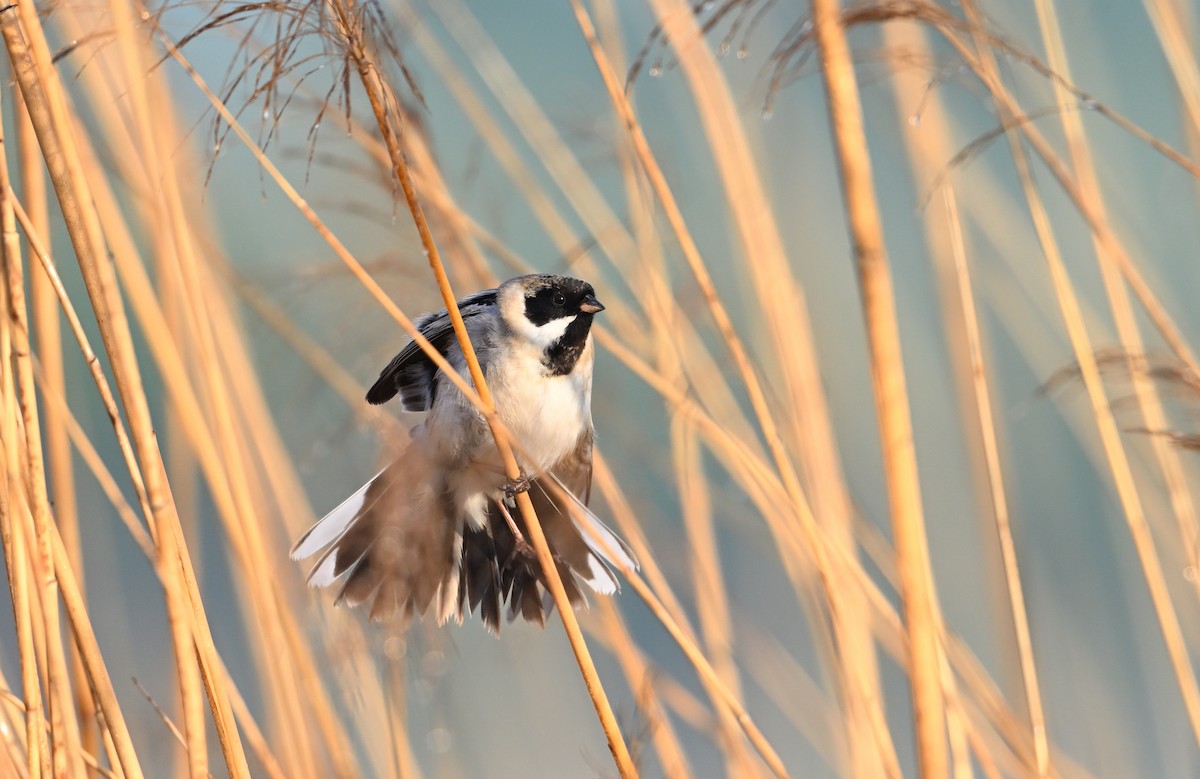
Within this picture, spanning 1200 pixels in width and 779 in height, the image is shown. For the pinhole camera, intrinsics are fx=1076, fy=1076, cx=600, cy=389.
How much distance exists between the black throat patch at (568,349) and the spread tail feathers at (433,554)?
27 centimetres

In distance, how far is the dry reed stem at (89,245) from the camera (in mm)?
1217

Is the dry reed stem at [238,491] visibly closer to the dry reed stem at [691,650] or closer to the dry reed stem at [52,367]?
the dry reed stem at [52,367]

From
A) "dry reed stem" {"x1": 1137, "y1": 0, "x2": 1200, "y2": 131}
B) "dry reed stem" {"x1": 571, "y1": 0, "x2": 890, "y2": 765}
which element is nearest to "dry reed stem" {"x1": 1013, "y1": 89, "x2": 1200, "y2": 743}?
"dry reed stem" {"x1": 1137, "y1": 0, "x2": 1200, "y2": 131}

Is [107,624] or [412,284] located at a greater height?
[412,284]

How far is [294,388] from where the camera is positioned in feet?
7.18

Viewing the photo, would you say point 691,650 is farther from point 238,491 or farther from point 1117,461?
point 1117,461

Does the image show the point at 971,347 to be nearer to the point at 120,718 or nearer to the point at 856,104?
the point at 856,104

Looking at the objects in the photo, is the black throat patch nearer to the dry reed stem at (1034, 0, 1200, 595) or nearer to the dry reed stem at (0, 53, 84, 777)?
the dry reed stem at (1034, 0, 1200, 595)

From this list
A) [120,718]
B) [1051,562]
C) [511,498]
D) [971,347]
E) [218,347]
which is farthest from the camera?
[1051,562]

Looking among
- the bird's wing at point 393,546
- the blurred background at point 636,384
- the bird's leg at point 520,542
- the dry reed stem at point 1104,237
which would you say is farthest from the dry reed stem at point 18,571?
the dry reed stem at point 1104,237

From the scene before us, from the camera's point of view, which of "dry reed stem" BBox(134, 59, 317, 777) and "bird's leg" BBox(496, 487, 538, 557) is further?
"bird's leg" BBox(496, 487, 538, 557)

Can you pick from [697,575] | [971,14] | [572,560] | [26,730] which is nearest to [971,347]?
[971,14]

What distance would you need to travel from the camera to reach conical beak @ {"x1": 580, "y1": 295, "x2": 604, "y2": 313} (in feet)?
7.53

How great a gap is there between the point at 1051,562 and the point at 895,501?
3.62 metres
